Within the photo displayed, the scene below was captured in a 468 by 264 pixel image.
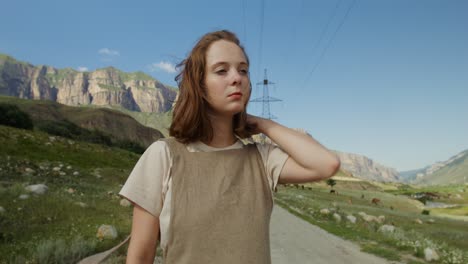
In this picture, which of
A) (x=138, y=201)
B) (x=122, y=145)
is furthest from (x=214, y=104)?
(x=122, y=145)

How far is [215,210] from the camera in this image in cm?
199

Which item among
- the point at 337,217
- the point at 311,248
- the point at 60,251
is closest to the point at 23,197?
the point at 60,251

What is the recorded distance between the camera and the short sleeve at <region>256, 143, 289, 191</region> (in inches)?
90.2

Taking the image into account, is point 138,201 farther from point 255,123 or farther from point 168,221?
point 255,123

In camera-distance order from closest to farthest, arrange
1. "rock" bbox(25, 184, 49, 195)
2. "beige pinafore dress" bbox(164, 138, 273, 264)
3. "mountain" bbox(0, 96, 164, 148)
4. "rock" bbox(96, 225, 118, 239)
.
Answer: "beige pinafore dress" bbox(164, 138, 273, 264)
"rock" bbox(96, 225, 118, 239)
"rock" bbox(25, 184, 49, 195)
"mountain" bbox(0, 96, 164, 148)

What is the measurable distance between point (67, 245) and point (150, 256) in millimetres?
5944

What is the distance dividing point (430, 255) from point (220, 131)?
34.7ft

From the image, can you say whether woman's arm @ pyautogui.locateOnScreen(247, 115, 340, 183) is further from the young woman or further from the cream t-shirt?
the cream t-shirt

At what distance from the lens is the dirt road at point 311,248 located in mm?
9945

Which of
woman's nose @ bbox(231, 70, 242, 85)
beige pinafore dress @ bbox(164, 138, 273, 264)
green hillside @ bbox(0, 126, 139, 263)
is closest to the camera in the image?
beige pinafore dress @ bbox(164, 138, 273, 264)

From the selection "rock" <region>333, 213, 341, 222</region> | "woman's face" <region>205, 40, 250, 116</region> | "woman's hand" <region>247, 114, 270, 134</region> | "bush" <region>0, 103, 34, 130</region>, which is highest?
"bush" <region>0, 103, 34, 130</region>

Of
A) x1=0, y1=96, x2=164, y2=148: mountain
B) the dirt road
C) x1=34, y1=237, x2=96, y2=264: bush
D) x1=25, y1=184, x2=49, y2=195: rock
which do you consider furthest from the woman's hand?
x1=0, y1=96, x2=164, y2=148: mountain

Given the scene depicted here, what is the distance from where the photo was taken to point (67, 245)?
7.15 metres

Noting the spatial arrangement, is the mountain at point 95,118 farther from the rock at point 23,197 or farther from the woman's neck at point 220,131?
the woman's neck at point 220,131
